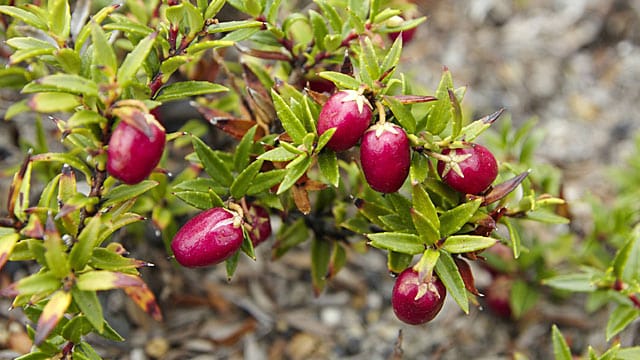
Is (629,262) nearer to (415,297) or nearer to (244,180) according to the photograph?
(415,297)

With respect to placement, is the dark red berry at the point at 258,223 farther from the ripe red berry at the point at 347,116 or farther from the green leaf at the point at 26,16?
the green leaf at the point at 26,16

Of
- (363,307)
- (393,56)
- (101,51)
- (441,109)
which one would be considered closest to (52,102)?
(101,51)

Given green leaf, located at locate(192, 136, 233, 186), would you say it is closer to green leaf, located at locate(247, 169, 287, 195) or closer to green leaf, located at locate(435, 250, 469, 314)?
green leaf, located at locate(247, 169, 287, 195)

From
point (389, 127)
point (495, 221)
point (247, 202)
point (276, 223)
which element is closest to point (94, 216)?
point (247, 202)

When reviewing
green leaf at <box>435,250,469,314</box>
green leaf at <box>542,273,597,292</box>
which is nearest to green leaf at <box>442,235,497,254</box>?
green leaf at <box>435,250,469,314</box>

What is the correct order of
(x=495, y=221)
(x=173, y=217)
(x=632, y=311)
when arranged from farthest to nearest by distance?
1. (x=173, y=217)
2. (x=632, y=311)
3. (x=495, y=221)

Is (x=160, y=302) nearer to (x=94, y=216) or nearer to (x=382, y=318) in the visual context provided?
(x=382, y=318)
